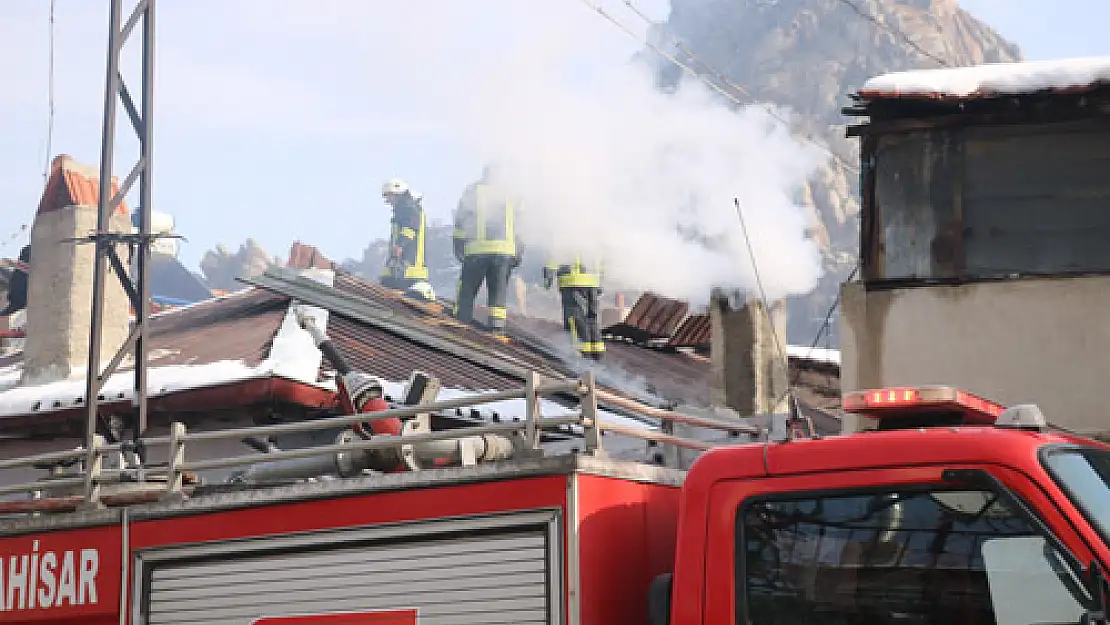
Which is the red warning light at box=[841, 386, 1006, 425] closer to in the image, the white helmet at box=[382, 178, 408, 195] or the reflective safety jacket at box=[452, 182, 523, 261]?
the reflective safety jacket at box=[452, 182, 523, 261]

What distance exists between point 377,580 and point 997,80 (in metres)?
6.32

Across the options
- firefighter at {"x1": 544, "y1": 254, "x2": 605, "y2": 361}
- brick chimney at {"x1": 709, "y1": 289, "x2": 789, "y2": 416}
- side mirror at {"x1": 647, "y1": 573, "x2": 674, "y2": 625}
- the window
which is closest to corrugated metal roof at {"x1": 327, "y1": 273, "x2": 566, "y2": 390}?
firefighter at {"x1": 544, "y1": 254, "x2": 605, "y2": 361}

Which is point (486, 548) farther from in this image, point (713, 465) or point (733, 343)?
point (733, 343)

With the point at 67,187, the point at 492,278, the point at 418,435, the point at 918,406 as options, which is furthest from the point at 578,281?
the point at 918,406

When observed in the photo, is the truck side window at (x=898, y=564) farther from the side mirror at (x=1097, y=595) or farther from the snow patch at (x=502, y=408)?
the snow patch at (x=502, y=408)

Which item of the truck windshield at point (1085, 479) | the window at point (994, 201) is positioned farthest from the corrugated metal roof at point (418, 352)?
the truck windshield at point (1085, 479)

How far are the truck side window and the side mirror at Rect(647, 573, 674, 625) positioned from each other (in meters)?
0.28

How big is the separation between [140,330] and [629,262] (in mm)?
10094

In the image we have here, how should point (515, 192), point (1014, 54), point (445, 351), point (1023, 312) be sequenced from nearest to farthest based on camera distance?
point (1023, 312)
point (445, 351)
point (515, 192)
point (1014, 54)

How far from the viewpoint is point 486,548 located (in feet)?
15.7

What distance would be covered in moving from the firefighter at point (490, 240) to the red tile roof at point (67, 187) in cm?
489

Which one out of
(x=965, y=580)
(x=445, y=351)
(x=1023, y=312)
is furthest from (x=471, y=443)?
(x=445, y=351)

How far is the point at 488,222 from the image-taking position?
18688 millimetres

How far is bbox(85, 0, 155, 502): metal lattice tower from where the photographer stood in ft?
34.9
